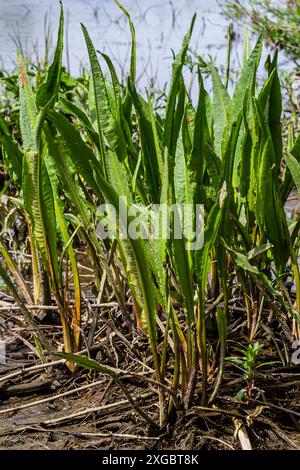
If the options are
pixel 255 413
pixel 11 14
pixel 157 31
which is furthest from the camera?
pixel 11 14

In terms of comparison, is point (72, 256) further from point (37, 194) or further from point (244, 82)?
point (244, 82)

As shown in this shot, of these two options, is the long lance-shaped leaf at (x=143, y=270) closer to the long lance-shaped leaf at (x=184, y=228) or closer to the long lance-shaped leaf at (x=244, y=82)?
the long lance-shaped leaf at (x=184, y=228)

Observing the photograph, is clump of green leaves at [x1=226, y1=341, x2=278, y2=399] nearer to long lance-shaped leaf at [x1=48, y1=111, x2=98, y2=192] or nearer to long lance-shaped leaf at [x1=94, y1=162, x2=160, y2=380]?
long lance-shaped leaf at [x1=94, y1=162, x2=160, y2=380]

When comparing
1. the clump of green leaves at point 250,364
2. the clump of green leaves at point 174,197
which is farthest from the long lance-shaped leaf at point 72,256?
the clump of green leaves at point 250,364

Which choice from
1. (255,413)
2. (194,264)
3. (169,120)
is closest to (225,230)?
(194,264)

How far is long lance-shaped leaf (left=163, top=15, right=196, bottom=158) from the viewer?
1269 mm

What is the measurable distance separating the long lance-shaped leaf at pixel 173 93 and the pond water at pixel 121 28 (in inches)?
144

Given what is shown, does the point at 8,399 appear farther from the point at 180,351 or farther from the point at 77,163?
the point at 77,163

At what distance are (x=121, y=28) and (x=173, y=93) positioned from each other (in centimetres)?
714

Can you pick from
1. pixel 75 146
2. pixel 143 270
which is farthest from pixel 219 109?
pixel 143 270

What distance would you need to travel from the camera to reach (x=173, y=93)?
4.32ft

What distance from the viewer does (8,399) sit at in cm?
143

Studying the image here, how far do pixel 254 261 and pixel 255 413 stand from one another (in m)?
0.35

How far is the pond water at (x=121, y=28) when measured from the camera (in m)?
5.89
